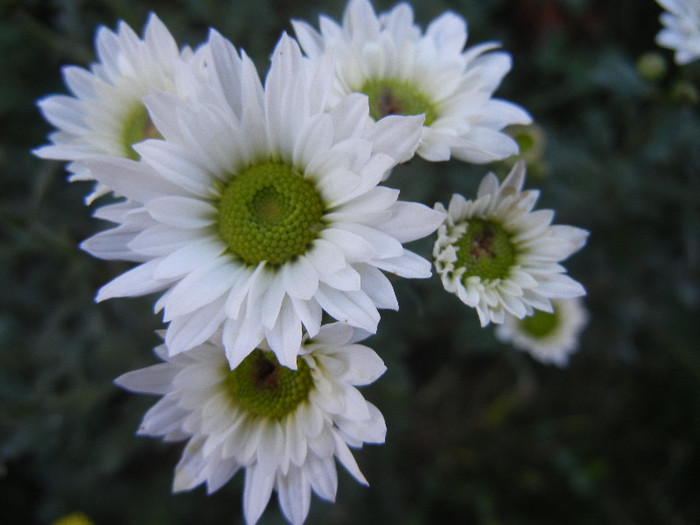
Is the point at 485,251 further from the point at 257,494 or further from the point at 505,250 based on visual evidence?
the point at 257,494

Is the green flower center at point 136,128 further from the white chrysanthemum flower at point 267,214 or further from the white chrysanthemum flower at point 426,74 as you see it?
the white chrysanthemum flower at point 426,74

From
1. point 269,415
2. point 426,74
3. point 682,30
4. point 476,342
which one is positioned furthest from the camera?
point 476,342

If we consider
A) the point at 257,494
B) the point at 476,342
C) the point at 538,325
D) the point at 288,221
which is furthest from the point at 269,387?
the point at 538,325

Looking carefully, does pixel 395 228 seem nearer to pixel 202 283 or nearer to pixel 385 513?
pixel 202 283

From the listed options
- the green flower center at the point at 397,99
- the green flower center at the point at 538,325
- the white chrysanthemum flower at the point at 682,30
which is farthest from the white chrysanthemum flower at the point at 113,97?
the green flower center at the point at 538,325

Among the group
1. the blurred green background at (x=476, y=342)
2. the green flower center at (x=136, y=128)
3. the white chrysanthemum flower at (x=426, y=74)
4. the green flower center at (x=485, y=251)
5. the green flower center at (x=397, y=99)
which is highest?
the white chrysanthemum flower at (x=426, y=74)

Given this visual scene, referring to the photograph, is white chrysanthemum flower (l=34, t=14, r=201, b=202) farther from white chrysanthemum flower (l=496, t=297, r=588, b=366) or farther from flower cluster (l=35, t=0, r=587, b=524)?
white chrysanthemum flower (l=496, t=297, r=588, b=366)

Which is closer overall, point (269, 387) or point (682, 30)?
point (269, 387)

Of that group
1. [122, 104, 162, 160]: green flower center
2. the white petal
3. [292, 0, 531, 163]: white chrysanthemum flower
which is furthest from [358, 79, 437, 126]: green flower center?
the white petal
